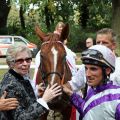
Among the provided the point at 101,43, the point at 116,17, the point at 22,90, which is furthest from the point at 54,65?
the point at 116,17

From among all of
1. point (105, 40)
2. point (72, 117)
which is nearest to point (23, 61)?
point (105, 40)

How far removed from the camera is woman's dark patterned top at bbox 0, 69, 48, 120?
3.91 meters

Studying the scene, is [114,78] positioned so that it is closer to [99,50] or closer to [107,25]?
[99,50]

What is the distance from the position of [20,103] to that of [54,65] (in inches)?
78.7

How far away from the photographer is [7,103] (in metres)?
3.89

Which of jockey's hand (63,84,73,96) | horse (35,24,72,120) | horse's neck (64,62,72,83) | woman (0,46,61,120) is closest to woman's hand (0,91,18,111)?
woman (0,46,61,120)

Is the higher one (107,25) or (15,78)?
(15,78)

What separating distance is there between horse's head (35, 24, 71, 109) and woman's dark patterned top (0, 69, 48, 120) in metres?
1.55

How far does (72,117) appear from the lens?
271 inches

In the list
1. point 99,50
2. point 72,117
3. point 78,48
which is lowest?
point 78,48

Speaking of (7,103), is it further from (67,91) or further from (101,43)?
(101,43)

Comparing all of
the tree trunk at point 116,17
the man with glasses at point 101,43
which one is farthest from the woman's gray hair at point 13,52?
the tree trunk at point 116,17

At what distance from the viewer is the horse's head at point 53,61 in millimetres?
5809

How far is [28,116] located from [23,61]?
0.63m
